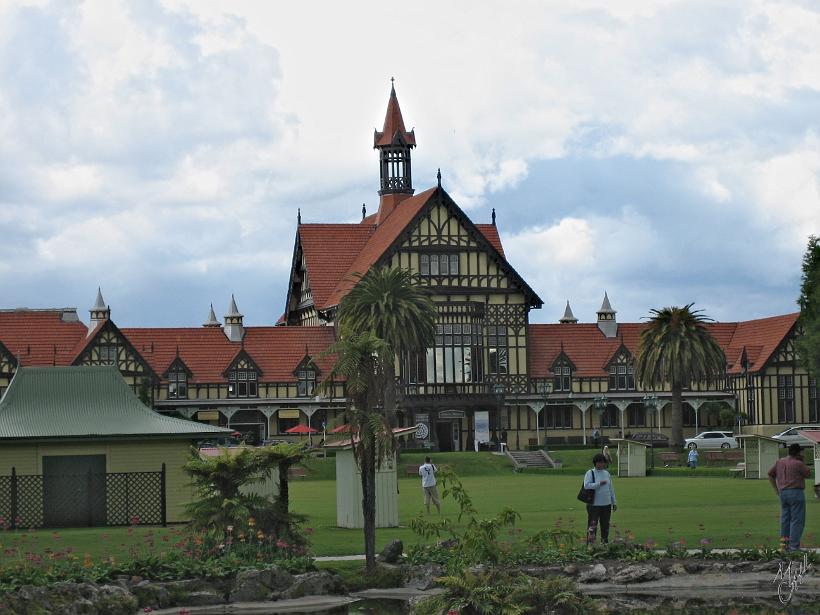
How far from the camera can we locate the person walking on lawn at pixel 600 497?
30234mm

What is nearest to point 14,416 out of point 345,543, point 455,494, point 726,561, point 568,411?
point 345,543

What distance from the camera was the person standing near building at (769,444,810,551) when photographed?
28.9 m

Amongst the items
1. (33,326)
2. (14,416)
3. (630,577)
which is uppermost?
(33,326)

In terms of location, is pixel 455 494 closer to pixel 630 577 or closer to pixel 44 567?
pixel 630 577

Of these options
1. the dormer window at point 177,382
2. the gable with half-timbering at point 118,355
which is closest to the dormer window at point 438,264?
the dormer window at point 177,382

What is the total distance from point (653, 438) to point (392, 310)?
22995mm

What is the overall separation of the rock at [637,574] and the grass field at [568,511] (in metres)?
1.45

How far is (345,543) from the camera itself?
33531mm

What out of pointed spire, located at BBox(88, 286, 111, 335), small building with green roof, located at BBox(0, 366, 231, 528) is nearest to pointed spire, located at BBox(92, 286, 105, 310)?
pointed spire, located at BBox(88, 286, 111, 335)

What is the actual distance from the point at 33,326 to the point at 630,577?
73971 millimetres

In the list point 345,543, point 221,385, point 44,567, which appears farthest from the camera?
point 221,385

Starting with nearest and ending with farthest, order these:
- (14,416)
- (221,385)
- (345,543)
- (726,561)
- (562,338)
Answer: (726,561) → (345,543) → (14,416) → (221,385) → (562,338)

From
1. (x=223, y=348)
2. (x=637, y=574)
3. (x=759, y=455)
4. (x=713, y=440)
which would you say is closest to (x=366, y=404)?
(x=637, y=574)

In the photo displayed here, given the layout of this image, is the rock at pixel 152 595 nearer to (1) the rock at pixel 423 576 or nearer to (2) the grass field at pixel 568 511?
(2) the grass field at pixel 568 511
